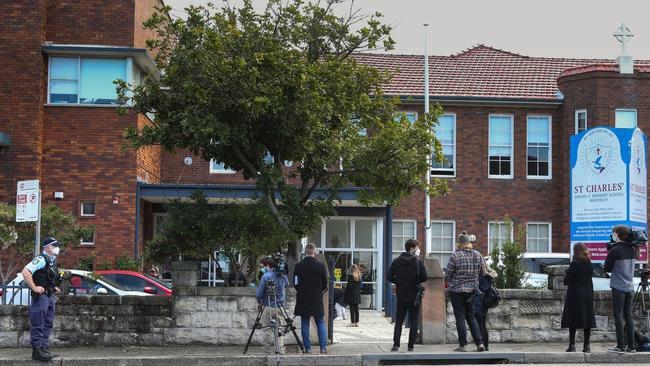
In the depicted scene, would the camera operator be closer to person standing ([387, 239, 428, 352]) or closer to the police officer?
person standing ([387, 239, 428, 352])

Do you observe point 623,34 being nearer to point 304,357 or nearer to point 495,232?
point 495,232

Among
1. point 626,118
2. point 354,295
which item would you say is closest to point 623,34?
point 626,118

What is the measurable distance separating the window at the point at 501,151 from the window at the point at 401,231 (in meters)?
3.28

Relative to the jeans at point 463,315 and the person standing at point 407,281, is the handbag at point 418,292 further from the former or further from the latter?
the jeans at point 463,315

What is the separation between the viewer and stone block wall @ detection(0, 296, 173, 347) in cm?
1519

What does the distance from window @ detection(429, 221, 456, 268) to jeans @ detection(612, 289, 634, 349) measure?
16421mm

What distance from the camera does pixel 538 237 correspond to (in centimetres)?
3094

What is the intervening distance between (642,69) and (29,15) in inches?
751

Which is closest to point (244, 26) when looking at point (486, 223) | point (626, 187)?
point (626, 187)

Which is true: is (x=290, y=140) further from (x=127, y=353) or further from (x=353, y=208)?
(x=353, y=208)

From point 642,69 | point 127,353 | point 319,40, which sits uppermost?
point 642,69

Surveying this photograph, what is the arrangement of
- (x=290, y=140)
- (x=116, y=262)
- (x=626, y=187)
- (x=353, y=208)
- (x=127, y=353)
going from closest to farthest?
(x=127, y=353) < (x=290, y=140) < (x=626, y=187) < (x=116, y=262) < (x=353, y=208)

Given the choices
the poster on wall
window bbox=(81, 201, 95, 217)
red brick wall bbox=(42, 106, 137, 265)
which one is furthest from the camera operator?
window bbox=(81, 201, 95, 217)

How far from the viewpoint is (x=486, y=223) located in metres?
30.9
